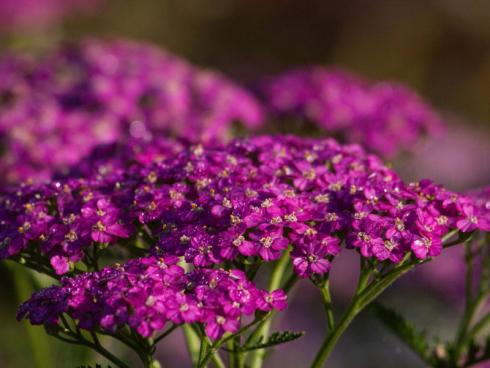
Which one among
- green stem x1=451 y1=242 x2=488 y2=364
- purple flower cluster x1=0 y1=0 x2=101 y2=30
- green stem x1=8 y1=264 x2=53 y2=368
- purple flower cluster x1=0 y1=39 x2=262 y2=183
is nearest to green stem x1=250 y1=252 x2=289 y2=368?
green stem x1=451 y1=242 x2=488 y2=364

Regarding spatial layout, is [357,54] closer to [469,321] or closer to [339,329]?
[469,321]

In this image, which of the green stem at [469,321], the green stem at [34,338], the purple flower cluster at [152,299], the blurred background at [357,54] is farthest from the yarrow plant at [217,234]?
the blurred background at [357,54]

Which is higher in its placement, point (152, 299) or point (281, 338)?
point (152, 299)

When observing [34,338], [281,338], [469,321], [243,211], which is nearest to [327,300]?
[281,338]

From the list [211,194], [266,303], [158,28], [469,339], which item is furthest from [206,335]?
[158,28]

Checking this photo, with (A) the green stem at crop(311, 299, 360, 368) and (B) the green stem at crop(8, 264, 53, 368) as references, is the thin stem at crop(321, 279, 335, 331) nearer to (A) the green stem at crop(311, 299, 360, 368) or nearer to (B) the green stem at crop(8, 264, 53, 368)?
(A) the green stem at crop(311, 299, 360, 368)
